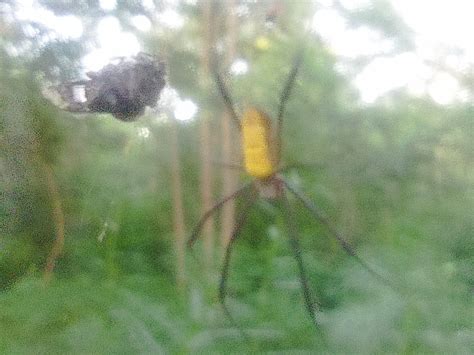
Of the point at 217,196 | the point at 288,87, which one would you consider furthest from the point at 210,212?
the point at 288,87

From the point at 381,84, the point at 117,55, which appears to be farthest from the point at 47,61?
the point at 381,84

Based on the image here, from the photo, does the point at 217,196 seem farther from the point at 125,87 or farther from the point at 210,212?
the point at 125,87

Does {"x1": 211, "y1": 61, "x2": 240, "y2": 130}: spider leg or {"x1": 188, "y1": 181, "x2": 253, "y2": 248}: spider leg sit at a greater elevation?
{"x1": 211, "y1": 61, "x2": 240, "y2": 130}: spider leg

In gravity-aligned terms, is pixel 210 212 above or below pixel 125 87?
below

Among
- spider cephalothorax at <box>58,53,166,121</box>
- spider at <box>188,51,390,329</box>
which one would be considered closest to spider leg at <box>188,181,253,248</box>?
spider at <box>188,51,390,329</box>

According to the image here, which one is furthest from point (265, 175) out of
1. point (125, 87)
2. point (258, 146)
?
point (125, 87)

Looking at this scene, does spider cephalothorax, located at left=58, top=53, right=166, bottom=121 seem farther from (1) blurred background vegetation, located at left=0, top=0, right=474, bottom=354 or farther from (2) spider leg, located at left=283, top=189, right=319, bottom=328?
(2) spider leg, located at left=283, top=189, right=319, bottom=328
